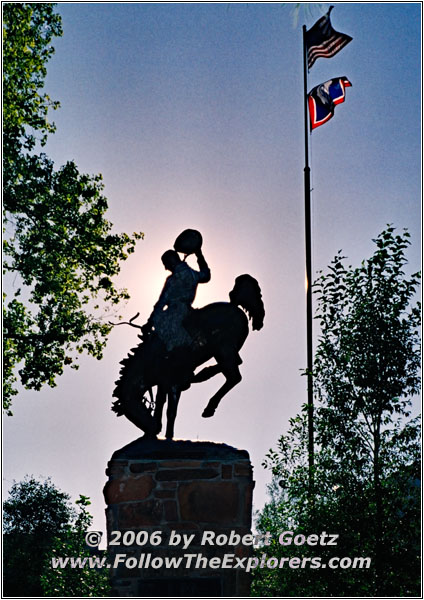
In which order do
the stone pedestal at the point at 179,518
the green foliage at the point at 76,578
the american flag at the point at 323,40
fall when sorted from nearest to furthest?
the stone pedestal at the point at 179,518 < the green foliage at the point at 76,578 < the american flag at the point at 323,40

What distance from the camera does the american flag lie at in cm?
1448

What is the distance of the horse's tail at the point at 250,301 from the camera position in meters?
8.91

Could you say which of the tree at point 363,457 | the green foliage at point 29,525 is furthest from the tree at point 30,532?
the tree at point 363,457

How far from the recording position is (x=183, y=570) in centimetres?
782

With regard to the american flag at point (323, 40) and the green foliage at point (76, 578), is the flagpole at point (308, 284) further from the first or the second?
the green foliage at point (76, 578)

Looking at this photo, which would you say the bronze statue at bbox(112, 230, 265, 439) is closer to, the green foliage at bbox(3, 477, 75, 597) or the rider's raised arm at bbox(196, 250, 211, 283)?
the rider's raised arm at bbox(196, 250, 211, 283)

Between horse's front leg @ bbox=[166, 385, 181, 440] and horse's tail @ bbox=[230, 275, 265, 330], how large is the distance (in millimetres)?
1126

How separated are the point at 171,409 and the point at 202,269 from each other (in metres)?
1.57

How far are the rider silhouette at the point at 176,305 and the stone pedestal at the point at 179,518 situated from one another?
1.13m

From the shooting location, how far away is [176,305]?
8766mm

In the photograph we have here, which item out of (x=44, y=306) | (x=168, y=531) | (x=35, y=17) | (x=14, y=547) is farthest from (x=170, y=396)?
(x=14, y=547)

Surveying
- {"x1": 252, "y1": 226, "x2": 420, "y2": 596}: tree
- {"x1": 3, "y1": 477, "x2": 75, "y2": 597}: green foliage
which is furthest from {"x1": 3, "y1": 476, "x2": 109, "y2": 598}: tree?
{"x1": 252, "y1": 226, "x2": 420, "y2": 596}: tree

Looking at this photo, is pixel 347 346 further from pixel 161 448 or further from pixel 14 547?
pixel 14 547

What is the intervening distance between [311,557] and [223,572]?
2.71 meters
